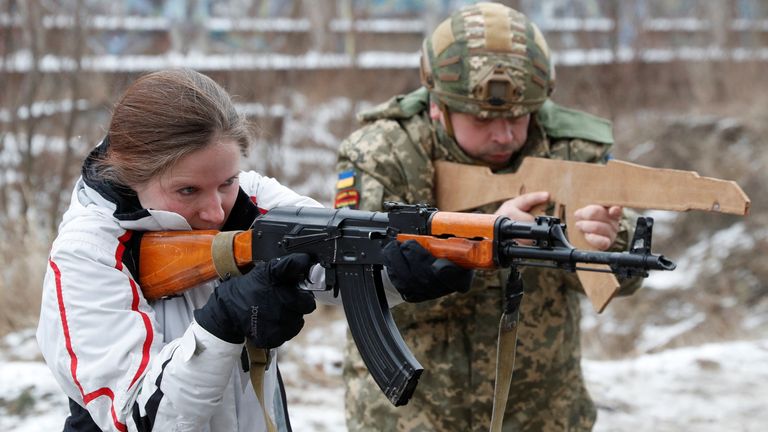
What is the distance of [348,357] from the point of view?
3227 millimetres

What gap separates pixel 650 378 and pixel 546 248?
395cm

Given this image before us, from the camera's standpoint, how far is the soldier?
3062mm

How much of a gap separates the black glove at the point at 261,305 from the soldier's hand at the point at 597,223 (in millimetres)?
1162

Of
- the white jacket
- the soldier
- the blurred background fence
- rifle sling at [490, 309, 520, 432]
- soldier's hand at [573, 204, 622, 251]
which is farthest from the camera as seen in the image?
the blurred background fence

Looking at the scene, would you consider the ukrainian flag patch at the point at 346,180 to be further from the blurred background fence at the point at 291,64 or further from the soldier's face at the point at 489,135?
the blurred background fence at the point at 291,64

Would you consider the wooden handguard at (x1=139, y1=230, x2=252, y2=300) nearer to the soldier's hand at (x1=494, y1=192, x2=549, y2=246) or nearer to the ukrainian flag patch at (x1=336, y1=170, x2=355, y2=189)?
the ukrainian flag patch at (x1=336, y1=170, x2=355, y2=189)

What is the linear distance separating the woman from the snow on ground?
93.1 inches

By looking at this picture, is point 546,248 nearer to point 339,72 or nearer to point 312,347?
point 312,347

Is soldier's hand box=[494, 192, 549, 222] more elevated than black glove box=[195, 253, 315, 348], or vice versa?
soldier's hand box=[494, 192, 549, 222]

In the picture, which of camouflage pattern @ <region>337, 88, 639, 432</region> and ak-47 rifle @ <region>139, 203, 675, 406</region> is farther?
camouflage pattern @ <region>337, 88, 639, 432</region>

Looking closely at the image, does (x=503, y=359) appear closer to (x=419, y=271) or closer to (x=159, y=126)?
(x=419, y=271)

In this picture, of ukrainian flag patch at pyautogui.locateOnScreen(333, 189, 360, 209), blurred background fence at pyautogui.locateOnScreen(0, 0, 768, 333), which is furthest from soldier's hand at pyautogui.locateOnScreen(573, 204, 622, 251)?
blurred background fence at pyautogui.locateOnScreen(0, 0, 768, 333)

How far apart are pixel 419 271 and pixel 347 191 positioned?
3.63 feet

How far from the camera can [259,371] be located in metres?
2.18
